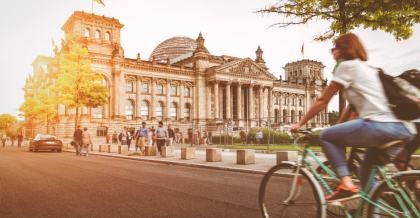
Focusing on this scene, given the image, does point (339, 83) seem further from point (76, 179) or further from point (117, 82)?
point (117, 82)

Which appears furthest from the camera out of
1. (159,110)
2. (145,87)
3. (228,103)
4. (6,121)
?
(6,121)

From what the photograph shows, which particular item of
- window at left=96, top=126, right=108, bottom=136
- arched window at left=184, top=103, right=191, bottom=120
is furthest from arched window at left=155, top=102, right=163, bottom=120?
window at left=96, top=126, right=108, bottom=136

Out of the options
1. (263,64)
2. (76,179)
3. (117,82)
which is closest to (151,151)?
(76,179)

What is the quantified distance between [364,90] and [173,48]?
78.2 metres

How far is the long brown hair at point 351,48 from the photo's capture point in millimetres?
3682

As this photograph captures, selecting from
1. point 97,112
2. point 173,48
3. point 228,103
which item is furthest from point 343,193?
point 173,48

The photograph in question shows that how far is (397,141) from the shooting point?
11.1ft

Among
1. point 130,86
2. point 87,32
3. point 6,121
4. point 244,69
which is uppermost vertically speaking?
point 87,32

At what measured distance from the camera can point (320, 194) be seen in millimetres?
3721

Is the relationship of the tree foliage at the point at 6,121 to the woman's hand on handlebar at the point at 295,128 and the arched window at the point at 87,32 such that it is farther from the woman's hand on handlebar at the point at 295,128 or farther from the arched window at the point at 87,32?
the woman's hand on handlebar at the point at 295,128

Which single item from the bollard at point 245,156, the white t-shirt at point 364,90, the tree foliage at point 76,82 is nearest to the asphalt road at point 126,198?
the white t-shirt at point 364,90

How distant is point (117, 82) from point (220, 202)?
177ft

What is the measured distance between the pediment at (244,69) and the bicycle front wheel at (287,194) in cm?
6183

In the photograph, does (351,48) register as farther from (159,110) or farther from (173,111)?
(173,111)
